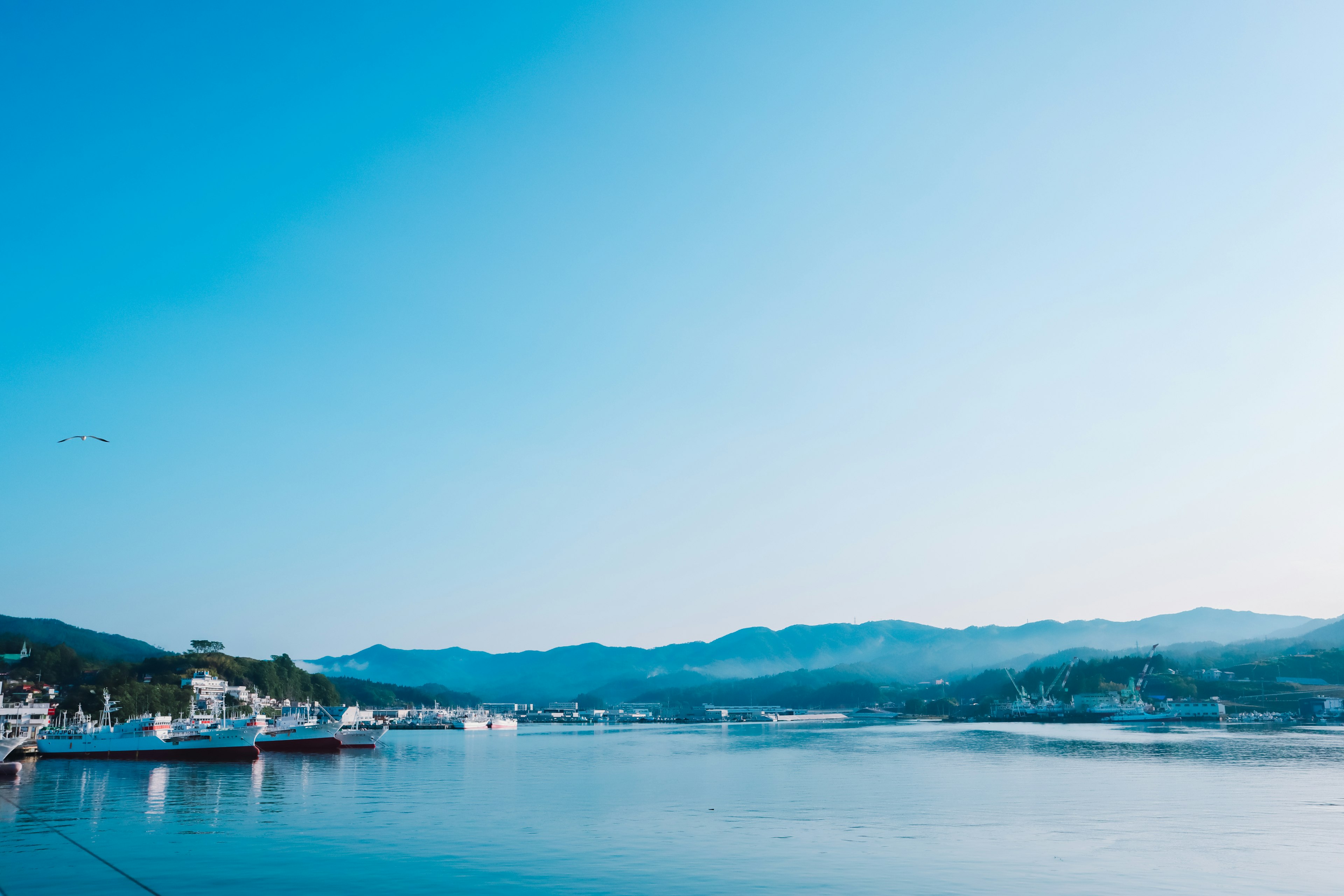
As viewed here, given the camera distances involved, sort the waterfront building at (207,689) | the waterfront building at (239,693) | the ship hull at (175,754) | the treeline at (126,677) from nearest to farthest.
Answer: the ship hull at (175,754)
the treeline at (126,677)
the waterfront building at (207,689)
the waterfront building at (239,693)

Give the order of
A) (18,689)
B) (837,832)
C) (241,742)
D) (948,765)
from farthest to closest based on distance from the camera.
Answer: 1. (18,689)
2. (241,742)
3. (948,765)
4. (837,832)

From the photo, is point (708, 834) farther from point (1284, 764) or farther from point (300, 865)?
point (1284, 764)

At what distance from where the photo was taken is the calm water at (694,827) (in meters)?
30.6

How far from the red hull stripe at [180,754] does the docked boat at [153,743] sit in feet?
0.13

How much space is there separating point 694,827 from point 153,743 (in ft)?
265

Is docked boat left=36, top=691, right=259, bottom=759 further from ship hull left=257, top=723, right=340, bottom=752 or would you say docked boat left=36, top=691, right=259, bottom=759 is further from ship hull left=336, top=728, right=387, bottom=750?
ship hull left=336, top=728, right=387, bottom=750

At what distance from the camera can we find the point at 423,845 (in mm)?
37844

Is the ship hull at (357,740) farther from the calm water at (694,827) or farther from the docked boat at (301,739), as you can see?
the calm water at (694,827)

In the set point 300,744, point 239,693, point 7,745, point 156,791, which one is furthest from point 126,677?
point 156,791

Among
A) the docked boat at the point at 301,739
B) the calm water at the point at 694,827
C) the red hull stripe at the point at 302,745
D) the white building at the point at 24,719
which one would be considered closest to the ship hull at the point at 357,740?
the docked boat at the point at 301,739

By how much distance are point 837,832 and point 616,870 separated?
13.2 m

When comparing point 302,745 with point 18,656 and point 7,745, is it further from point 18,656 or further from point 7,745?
point 18,656

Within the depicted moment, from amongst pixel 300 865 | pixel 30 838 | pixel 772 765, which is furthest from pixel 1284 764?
pixel 30 838

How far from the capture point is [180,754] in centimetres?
9831
